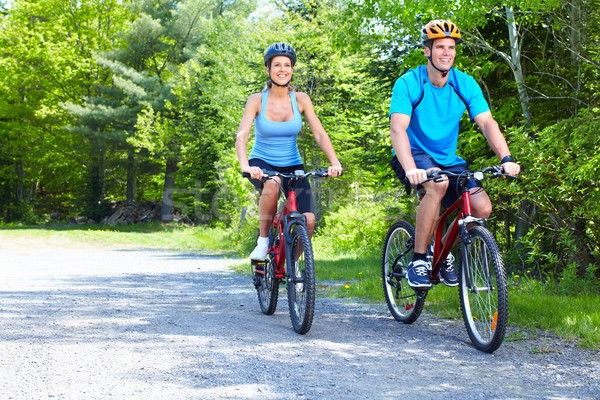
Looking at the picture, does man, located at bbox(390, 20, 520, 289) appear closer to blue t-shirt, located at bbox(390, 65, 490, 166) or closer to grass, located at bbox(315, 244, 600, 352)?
blue t-shirt, located at bbox(390, 65, 490, 166)

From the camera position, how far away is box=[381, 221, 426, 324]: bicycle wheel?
4875 millimetres

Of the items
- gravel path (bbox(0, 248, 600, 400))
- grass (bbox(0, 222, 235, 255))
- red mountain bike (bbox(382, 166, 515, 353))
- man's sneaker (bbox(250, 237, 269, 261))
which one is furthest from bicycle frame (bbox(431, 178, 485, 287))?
grass (bbox(0, 222, 235, 255))

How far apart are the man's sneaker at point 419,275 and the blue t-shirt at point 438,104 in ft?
2.49

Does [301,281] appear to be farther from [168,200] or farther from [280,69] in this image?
[168,200]

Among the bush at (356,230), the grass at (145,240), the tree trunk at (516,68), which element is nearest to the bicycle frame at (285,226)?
the tree trunk at (516,68)

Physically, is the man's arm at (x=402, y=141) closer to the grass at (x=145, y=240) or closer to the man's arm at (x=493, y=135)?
the man's arm at (x=493, y=135)

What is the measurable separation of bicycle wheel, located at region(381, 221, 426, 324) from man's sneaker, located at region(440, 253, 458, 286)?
264 mm

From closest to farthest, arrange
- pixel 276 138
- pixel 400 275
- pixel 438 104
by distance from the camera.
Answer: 1. pixel 438 104
2. pixel 400 275
3. pixel 276 138

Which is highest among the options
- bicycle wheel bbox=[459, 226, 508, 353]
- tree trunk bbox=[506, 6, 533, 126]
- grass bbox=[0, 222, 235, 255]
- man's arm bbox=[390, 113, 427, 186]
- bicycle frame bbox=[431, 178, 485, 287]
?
tree trunk bbox=[506, 6, 533, 126]

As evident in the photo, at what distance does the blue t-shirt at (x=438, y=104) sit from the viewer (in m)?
4.37

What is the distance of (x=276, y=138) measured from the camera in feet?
17.0

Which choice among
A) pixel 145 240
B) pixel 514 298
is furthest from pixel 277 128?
pixel 145 240

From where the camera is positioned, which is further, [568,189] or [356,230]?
[356,230]

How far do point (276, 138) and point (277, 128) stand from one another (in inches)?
4.1
